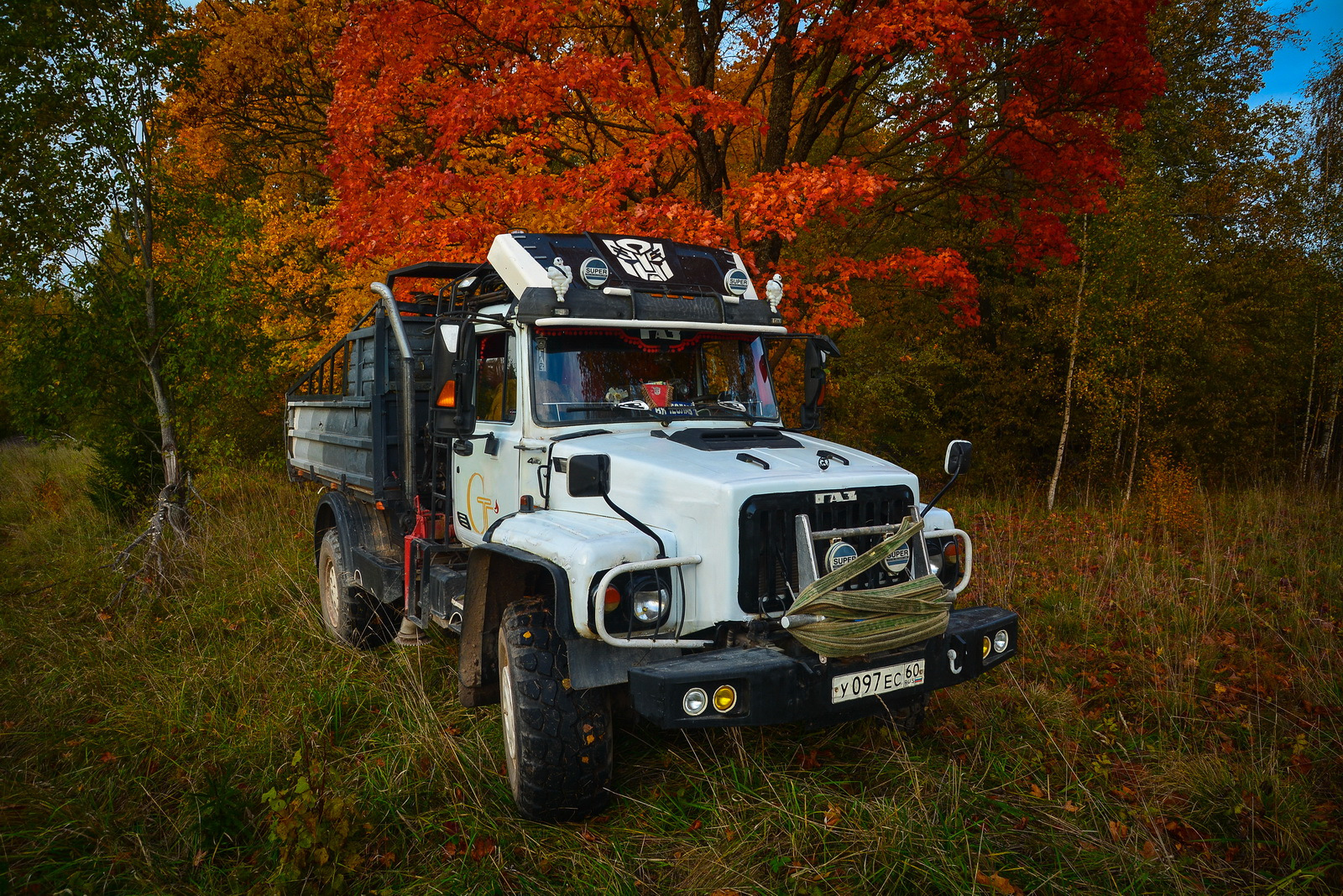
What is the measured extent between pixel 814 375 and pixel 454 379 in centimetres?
220

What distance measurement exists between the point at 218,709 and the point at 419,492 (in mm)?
1686

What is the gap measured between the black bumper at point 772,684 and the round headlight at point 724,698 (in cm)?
2

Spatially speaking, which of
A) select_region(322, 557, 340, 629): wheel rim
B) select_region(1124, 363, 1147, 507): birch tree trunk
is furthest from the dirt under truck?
select_region(1124, 363, 1147, 507): birch tree trunk

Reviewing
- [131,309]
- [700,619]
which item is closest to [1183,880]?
[700,619]

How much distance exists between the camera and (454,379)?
4328 millimetres

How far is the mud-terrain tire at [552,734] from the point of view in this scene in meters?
3.34

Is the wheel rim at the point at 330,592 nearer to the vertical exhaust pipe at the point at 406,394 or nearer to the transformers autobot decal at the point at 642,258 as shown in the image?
the vertical exhaust pipe at the point at 406,394

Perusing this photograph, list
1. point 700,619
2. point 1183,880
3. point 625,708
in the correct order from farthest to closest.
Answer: point 625,708 → point 700,619 → point 1183,880

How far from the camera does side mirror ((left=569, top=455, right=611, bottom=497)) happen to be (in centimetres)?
317

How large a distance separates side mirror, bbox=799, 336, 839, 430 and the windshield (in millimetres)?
399

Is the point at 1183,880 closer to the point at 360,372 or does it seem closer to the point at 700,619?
the point at 700,619

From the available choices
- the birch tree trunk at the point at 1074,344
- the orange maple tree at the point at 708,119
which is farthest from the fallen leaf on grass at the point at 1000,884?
the birch tree trunk at the point at 1074,344

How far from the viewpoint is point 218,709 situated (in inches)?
181

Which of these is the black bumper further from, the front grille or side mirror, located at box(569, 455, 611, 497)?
side mirror, located at box(569, 455, 611, 497)
